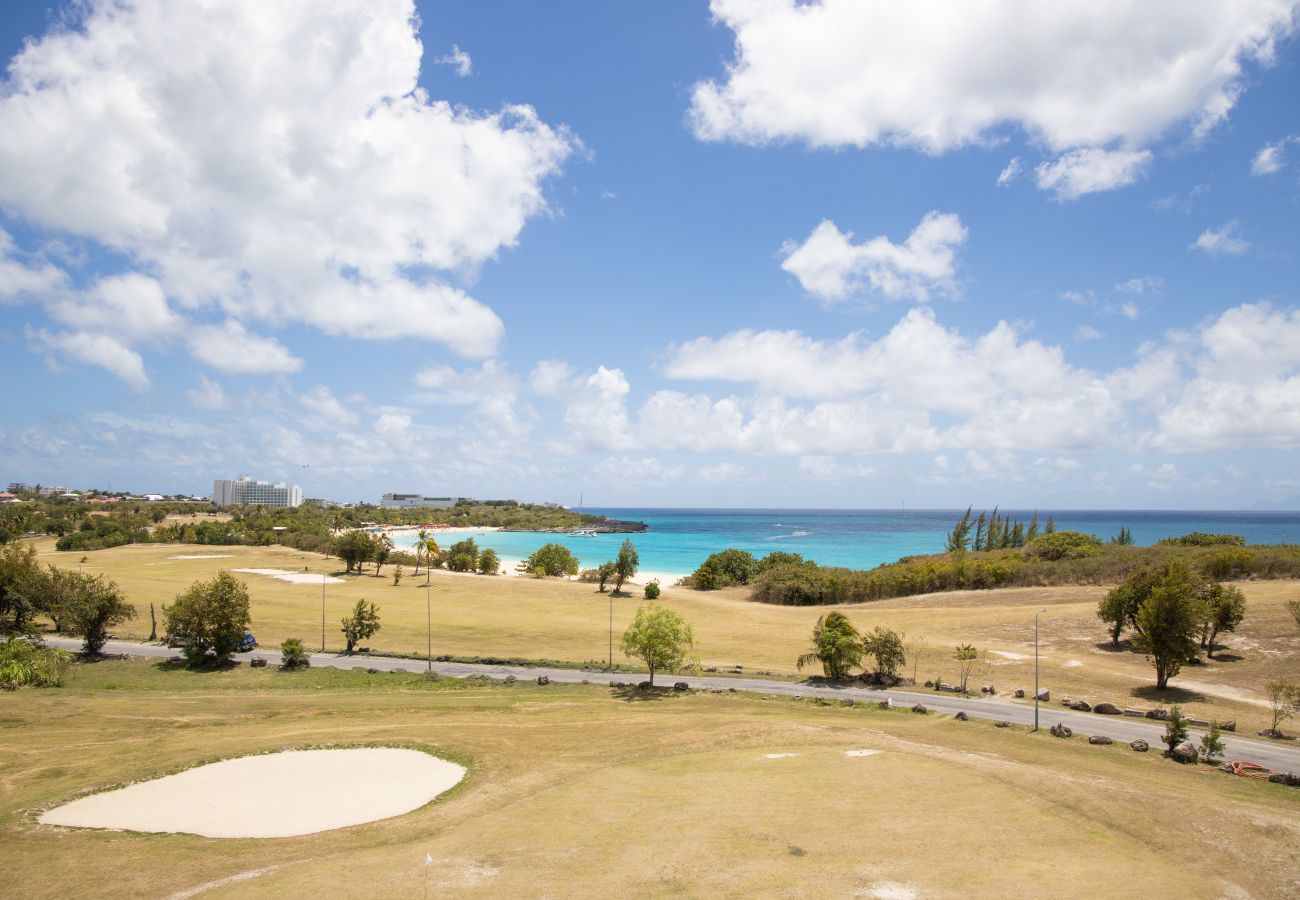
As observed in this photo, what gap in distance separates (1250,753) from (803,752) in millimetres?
24526

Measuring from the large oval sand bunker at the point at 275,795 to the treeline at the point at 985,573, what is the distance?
75.4 metres

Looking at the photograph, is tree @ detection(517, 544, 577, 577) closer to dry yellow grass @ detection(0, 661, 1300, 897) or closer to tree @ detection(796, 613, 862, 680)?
tree @ detection(796, 613, 862, 680)

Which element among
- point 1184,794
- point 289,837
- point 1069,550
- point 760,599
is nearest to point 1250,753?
point 1184,794

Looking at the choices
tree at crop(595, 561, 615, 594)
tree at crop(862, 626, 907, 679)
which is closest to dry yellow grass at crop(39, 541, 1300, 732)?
tree at crop(595, 561, 615, 594)

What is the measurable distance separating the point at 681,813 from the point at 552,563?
10269 centimetres

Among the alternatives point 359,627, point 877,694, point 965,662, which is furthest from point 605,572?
point 877,694

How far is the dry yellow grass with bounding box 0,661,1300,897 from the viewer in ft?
68.4

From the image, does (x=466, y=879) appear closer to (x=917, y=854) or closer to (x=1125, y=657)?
(x=917, y=854)

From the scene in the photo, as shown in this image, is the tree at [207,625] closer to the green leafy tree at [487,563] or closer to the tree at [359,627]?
the tree at [359,627]

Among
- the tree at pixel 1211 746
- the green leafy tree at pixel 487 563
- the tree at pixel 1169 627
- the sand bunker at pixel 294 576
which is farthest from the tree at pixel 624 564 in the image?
the tree at pixel 1211 746

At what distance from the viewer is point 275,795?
30359 millimetres

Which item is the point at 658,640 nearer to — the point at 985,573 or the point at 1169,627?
the point at 1169,627

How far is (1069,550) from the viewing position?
107 m

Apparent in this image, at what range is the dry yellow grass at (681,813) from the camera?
20.9 metres
